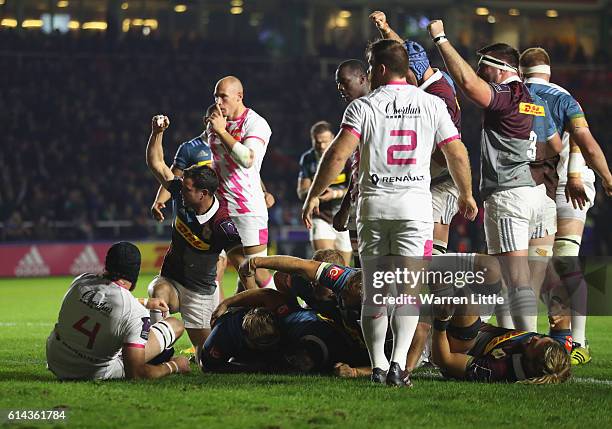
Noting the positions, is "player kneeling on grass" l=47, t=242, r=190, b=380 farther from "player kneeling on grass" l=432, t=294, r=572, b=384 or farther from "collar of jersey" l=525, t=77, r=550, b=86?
"collar of jersey" l=525, t=77, r=550, b=86

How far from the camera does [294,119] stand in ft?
111

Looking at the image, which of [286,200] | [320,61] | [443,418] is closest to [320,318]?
[443,418]

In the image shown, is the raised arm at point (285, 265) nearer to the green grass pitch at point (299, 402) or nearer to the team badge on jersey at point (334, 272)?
the team badge on jersey at point (334, 272)

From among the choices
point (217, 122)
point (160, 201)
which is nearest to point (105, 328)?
point (217, 122)

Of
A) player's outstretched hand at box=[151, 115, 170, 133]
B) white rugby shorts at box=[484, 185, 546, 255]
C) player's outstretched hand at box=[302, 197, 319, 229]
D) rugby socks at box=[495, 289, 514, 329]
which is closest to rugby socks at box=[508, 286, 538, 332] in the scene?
rugby socks at box=[495, 289, 514, 329]

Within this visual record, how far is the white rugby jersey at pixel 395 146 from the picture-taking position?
22.9ft

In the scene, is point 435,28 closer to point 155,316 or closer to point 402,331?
point 402,331

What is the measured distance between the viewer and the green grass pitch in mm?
5789

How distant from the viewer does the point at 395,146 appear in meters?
6.99

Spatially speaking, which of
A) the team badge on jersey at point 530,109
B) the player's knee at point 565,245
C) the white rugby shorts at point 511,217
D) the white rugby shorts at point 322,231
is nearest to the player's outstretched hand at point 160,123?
the white rugby shorts at point 511,217

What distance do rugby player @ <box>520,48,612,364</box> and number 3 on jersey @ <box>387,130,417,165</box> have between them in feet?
6.19

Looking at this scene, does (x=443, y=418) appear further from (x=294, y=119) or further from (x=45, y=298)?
(x=294, y=119)

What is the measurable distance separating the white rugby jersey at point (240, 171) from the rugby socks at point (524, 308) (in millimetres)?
2677

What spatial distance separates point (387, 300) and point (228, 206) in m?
3.05
